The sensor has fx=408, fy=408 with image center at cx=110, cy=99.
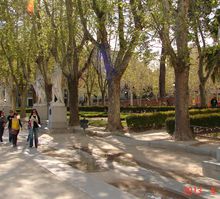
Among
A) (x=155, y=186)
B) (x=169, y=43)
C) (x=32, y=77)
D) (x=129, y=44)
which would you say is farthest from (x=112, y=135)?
(x=32, y=77)

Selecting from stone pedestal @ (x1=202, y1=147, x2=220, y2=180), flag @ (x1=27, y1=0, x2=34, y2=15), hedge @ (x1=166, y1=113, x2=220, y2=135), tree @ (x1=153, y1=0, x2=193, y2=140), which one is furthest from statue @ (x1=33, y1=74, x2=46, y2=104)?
stone pedestal @ (x1=202, y1=147, x2=220, y2=180)

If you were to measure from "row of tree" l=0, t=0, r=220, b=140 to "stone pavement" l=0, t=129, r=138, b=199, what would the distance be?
21.6 feet

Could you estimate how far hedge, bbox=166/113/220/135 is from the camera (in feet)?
56.3

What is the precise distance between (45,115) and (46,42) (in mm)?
7706

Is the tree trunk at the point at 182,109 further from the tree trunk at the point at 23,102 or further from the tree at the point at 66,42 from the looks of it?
the tree trunk at the point at 23,102

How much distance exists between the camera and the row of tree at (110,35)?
51.8ft

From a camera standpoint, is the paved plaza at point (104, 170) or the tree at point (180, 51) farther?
the tree at point (180, 51)

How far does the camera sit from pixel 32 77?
40.4m

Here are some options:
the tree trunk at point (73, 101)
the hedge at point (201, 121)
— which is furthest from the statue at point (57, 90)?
the hedge at point (201, 121)

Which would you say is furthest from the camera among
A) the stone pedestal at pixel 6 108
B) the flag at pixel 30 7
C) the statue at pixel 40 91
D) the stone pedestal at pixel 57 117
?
the stone pedestal at pixel 6 108

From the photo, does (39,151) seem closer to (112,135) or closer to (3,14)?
(112,135)

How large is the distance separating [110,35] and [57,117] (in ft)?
19.1

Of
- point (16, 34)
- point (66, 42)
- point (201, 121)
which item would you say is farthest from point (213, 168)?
point (16, 34)

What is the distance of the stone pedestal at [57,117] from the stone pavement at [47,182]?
36.8ft
